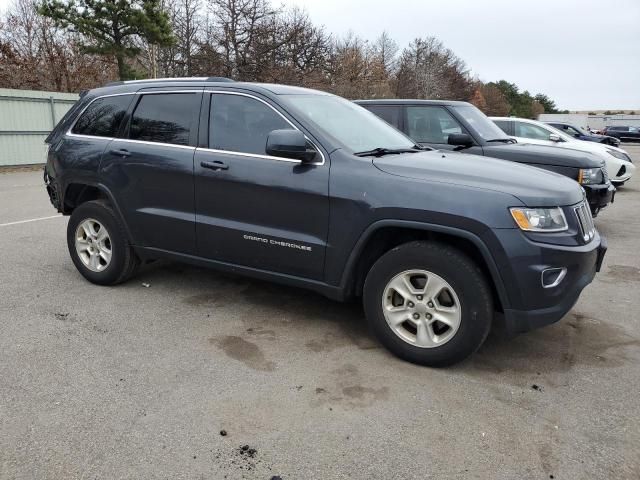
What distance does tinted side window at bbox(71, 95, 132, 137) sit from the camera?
4.89m

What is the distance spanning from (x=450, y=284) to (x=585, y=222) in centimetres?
104

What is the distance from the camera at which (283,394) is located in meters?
3.21

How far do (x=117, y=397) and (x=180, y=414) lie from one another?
439 millimetres

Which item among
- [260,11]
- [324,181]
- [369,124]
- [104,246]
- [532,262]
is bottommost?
[104,246]

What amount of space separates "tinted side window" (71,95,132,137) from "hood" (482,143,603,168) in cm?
447

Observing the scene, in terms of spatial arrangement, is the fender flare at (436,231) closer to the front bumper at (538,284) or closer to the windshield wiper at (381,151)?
the front bumper at (538,284)

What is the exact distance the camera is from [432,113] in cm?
746

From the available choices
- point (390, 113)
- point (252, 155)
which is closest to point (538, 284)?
point (252, 155)

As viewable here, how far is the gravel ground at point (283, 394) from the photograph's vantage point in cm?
261

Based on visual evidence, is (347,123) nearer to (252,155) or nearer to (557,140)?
(252,155)

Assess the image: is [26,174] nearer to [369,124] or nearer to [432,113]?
[432,113]

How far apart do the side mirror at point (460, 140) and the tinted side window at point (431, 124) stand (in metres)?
0.46

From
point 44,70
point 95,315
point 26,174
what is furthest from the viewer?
point 44,70

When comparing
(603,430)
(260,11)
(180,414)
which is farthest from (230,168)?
(260,11)
